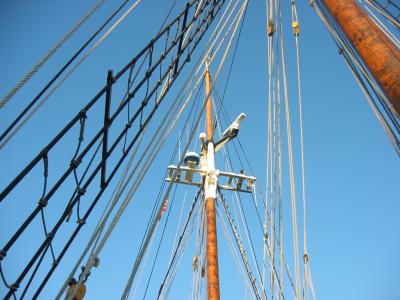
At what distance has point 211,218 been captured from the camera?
902cm

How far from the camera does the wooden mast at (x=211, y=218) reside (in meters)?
7.46

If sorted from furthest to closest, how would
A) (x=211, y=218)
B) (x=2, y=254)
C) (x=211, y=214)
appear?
(x=211, y=214)
(x=211, y=218)
(x=2, y=254)

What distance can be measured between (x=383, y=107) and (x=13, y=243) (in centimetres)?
446

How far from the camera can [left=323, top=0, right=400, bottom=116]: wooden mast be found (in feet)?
8.65

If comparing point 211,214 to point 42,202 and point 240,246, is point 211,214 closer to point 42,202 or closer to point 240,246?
point 240,246

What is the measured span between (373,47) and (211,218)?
6807 millimetres

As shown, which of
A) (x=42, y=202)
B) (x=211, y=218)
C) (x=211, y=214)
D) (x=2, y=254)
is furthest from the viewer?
(x=211, y=214)

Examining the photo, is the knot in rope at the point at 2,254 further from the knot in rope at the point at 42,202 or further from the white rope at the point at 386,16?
the white rope at the point at 386,16

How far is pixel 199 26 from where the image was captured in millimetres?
6719

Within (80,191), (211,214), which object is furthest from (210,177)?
(80,191)

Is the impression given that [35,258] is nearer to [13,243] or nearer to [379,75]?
[13,243]

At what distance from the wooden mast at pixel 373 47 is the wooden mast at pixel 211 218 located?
2512mm

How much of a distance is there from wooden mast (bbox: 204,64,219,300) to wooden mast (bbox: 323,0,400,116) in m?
2.51

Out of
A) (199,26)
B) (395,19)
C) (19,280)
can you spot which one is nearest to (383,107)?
(395,19)
